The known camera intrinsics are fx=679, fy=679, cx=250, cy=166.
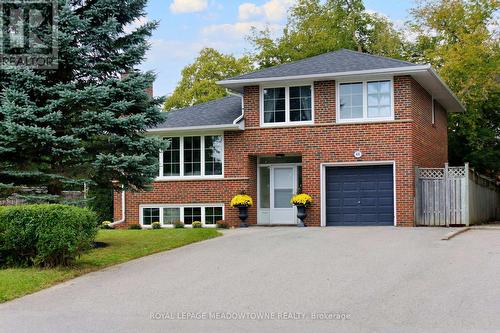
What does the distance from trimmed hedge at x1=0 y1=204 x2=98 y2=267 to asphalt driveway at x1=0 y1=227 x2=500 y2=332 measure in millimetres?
772

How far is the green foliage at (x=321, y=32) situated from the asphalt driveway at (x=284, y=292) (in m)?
28.2

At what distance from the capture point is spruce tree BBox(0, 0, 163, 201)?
49.4 ft

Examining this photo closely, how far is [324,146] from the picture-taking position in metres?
22.8

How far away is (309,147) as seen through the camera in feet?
75.4

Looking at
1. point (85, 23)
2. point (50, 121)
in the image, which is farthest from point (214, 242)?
point (85, 23)

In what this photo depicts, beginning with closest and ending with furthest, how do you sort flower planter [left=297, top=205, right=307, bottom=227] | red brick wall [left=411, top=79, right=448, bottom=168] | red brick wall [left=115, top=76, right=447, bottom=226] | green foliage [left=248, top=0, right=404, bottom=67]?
red brick wall [left=115, top=76, right=447, bottom=226]
flower planter [left=297, top=205, right=307, bottom=227]
red brick wall [left=411, top=79, right=448, bottom=168]
green foliage [left=248, top=0, right=404, bottom=67]

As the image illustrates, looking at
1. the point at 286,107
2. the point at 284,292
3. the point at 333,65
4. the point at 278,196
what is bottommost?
the point at 284,292

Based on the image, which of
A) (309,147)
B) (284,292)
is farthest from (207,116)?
(284,292)

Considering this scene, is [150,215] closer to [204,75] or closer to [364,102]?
[364,102]

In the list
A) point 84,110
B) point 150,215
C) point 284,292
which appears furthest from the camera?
point 150,215

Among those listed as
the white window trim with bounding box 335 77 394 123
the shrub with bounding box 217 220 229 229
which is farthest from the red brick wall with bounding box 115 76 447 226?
the shrub with bounding box 217 220 229 229

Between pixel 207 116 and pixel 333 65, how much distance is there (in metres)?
5.18

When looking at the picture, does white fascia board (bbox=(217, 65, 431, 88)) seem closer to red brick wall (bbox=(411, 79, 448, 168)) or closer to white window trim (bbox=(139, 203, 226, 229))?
red brick wall (bbox=(411, 79, 448, 168))

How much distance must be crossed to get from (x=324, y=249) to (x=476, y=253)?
3.27 m
